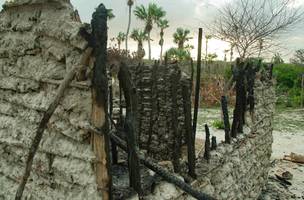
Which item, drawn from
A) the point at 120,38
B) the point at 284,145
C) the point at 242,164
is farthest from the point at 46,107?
the point at 120,38

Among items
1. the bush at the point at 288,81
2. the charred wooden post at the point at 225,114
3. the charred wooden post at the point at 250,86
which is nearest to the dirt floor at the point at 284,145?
the charred wooden post at the point at 250,86

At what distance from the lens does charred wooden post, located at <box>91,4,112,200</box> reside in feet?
6.95

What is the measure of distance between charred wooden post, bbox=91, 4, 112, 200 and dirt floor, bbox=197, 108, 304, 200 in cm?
565

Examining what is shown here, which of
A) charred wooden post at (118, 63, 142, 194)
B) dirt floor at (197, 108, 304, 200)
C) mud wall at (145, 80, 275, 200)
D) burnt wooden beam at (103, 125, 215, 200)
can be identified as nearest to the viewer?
charred wooden post at (118, 63, 142, 194)

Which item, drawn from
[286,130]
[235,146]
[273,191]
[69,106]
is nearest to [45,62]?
[69,106]

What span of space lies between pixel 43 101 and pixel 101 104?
597mm

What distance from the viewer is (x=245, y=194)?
5602 millimetres

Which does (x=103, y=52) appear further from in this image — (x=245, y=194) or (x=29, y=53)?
(x=245, y=194)

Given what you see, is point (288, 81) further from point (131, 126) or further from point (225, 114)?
point (131, 126)

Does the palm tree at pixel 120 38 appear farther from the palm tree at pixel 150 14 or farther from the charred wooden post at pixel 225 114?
the charred wooden post at pixel 225 114

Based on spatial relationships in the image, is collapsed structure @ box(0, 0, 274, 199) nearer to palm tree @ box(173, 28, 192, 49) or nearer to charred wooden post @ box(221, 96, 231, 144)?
charred wooden post @ box(221, 96, 231, 144)

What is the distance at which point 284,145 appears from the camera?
497 inches

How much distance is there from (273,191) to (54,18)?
646 cm

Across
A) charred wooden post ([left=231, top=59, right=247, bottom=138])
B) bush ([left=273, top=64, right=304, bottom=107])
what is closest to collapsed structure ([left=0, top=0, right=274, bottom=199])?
charred wooden post ([left=231, top=59, right=247, bottom=138])
